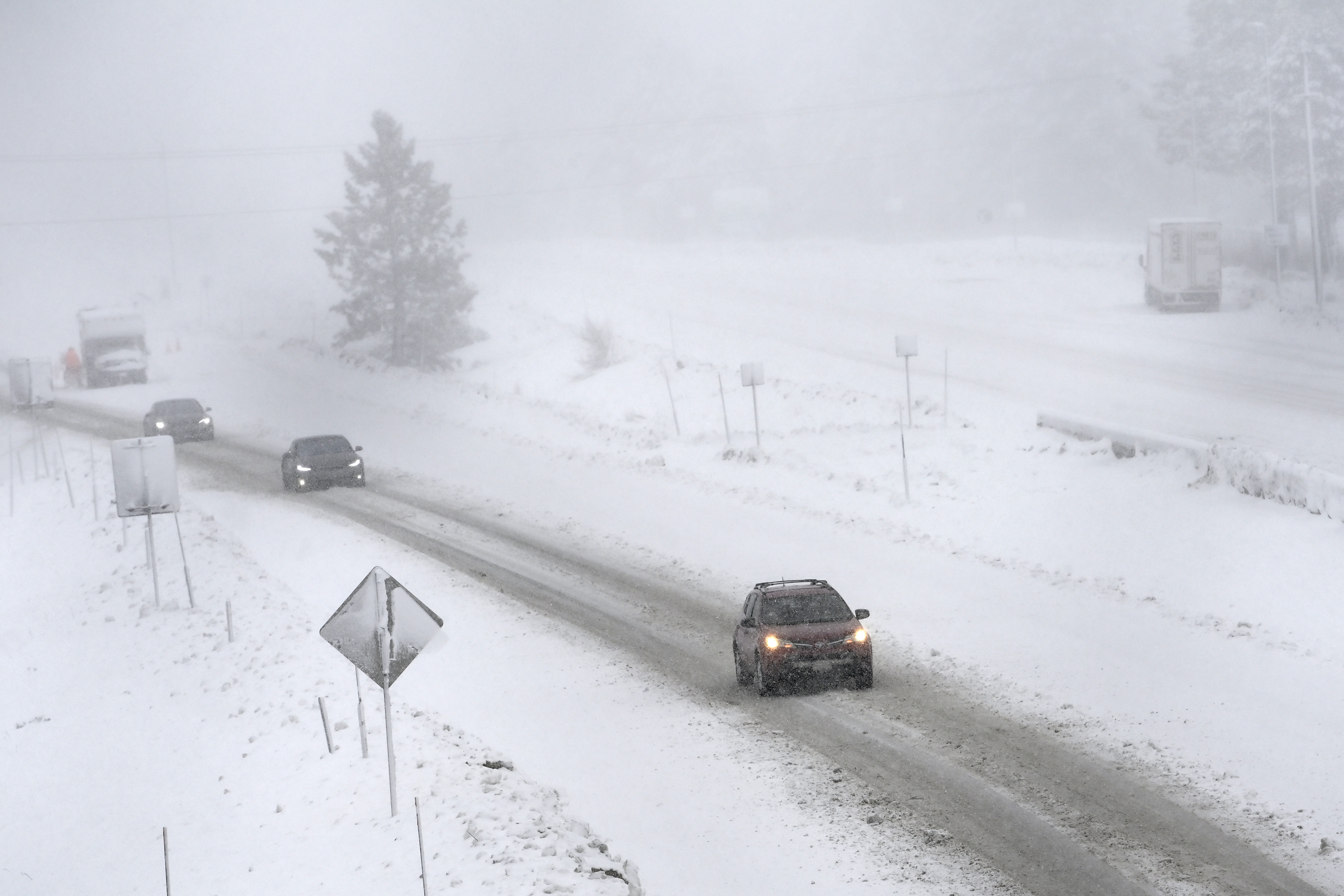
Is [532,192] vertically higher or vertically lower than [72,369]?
higher

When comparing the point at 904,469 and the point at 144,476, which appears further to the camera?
the point at 904,469

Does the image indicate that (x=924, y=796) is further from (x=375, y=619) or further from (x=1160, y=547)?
(x=1160, y=547)

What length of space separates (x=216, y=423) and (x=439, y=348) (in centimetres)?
1013

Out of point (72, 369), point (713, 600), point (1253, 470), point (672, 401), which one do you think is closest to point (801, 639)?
point (713, 600)

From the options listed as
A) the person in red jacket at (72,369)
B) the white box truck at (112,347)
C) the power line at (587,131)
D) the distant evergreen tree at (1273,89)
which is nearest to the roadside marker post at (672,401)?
the distant evergreen tree at (1273,89)

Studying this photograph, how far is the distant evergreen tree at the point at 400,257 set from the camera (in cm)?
5722

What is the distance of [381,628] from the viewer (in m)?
12.6

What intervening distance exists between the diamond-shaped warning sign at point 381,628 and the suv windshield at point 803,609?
6.10 meters

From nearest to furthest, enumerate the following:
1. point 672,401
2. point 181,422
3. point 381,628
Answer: point 381,628 < point 672,401 < point 181,422

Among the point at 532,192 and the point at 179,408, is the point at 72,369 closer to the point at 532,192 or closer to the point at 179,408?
the point at 179,408

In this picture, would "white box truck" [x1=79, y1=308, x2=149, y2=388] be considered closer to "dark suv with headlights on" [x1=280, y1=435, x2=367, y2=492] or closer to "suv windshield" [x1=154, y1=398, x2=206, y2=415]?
"suv windshield" [x1=154, y1=398, x2=206, y2=415]

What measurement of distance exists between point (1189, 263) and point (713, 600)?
3716 cm

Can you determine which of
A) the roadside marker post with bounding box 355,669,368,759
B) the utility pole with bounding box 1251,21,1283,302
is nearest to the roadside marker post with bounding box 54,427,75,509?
the roadside marker post with bounding box 355,669,368,759

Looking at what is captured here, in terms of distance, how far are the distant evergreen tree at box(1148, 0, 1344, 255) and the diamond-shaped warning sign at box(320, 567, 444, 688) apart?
148ft
